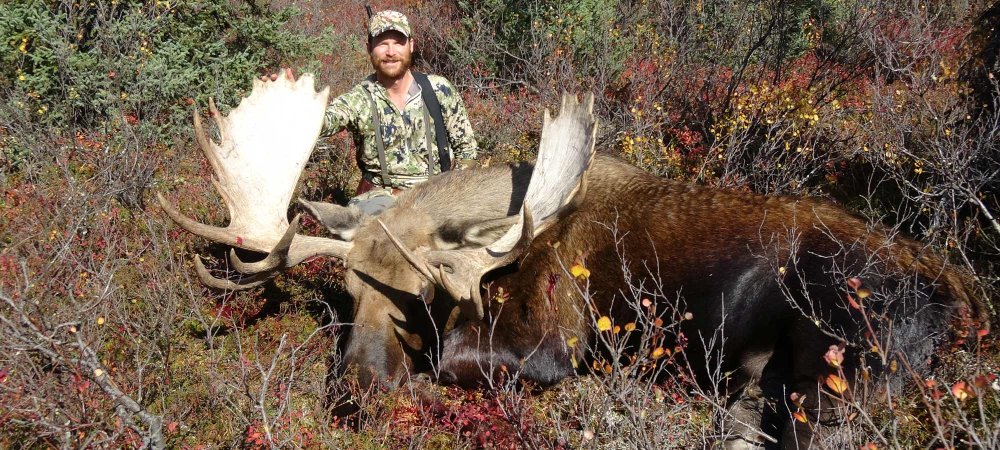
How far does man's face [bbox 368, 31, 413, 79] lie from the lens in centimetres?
593

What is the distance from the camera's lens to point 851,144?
7.35 m

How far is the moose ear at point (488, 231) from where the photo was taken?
4.47m

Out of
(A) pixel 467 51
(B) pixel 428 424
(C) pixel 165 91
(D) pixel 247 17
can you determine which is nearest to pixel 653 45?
(A) pixel 467 51

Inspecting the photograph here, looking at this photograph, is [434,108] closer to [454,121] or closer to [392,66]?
[454,121]

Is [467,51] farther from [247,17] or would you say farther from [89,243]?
A: [89,243]

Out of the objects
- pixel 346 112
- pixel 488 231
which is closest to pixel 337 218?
pixel 488 231

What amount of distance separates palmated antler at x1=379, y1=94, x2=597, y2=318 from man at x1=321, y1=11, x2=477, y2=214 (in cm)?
160

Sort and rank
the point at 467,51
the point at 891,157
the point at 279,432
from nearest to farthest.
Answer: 1. the point at 279,432
2. the point at 891,157
3. the point at 467,51

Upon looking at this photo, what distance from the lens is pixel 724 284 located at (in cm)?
414

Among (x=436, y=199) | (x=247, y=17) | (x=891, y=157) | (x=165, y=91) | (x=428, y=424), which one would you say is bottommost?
(x=428, y=424)

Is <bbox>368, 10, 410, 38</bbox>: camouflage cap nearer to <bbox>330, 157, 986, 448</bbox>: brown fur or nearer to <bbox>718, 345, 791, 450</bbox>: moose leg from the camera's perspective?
<bbox>330, 157, 986, 448</bbox>: brown fur

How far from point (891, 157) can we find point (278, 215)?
531 cm

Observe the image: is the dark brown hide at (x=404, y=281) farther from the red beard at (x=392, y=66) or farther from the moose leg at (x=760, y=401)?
the moose leg at (x=760, y=401)

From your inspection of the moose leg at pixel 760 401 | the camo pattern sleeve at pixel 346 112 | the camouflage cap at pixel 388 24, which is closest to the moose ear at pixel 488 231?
the moose leg at pixel 760 401
